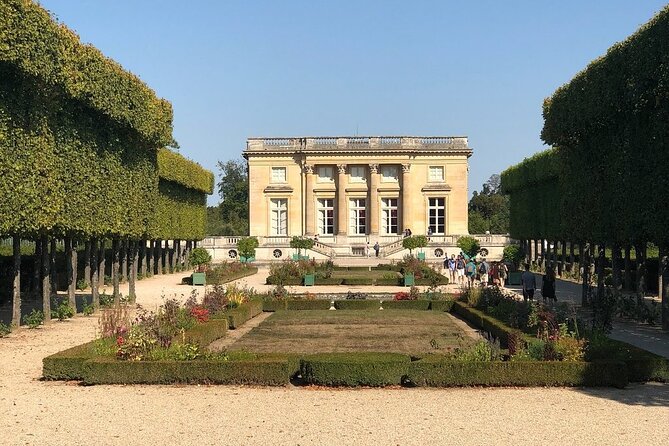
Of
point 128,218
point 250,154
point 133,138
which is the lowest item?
point 128,218

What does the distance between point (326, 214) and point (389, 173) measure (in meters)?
6.54

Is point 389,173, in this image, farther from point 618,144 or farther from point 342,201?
point 618,144

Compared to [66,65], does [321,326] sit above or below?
below

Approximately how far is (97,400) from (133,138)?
48.3 ft

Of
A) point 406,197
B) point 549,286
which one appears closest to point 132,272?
point 549,286

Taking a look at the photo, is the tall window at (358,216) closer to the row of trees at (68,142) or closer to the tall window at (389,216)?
the tall window at (389,216)

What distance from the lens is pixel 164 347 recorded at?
40.5 feet

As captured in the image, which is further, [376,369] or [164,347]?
[164,347]

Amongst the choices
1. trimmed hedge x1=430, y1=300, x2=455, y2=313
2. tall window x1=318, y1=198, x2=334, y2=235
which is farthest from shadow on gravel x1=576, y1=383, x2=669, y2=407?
tall window x1=318, y1=198, x2=334, y2=235

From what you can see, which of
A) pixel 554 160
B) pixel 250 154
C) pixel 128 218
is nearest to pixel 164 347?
pixel 128 218

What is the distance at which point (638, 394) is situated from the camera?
1075cm

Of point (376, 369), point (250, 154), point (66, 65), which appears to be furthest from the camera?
point (250, 154)

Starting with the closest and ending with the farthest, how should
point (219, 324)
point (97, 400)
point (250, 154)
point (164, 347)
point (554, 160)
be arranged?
point (97, 400), point (164, 347), point (219, 324), point (554, 160), point (250, 154)

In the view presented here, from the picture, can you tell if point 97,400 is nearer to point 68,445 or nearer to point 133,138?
point 68,445
